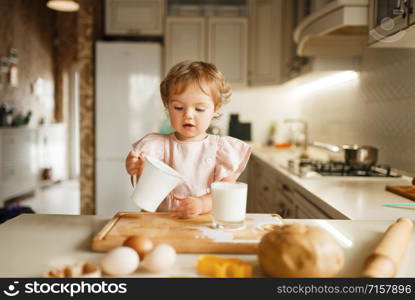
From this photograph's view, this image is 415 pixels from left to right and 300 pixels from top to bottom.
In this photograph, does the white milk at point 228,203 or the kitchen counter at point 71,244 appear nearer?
the kitchen counter at point 71,244

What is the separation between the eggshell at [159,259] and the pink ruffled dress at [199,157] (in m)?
0.64

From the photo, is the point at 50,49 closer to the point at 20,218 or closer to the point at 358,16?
the point at 358,16

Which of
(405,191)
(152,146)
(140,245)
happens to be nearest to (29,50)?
(152,146)

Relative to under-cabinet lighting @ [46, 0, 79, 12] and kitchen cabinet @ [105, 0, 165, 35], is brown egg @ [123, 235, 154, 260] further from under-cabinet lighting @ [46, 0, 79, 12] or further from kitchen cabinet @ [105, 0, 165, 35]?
under-cabinet lighting @ [46, 0, 79, 12]

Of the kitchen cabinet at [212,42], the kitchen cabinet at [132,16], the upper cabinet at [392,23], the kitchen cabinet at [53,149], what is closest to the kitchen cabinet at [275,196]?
the upper cabinet at [392,23]

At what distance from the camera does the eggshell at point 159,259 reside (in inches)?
25.9

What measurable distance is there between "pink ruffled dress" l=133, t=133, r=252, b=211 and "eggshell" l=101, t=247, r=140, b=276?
66cm

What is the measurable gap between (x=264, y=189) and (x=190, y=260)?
8.28ft

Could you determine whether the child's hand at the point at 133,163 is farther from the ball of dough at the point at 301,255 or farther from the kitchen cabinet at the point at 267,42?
the kitchen cabinet at the point at 267,42

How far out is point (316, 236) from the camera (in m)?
0.65

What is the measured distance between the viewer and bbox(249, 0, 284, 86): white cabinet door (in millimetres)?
4281

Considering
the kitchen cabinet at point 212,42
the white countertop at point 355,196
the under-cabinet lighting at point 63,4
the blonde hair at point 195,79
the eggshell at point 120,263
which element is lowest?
the white countertop at point 355,196

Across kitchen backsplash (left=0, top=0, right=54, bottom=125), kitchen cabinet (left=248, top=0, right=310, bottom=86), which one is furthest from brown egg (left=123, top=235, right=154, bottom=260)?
kitchen backsplash (left=0, top=0, right=54, bottom=125)

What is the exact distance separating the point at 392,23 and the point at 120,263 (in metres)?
1.54
